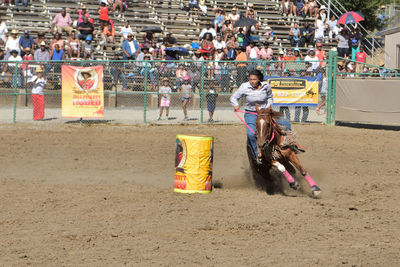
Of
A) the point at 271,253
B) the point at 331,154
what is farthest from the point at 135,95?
the point at 271,253

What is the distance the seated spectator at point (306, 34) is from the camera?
27891mm

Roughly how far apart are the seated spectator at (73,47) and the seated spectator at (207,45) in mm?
4608

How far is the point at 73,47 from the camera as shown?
23438 mm

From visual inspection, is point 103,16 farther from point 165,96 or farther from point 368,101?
point 368,101

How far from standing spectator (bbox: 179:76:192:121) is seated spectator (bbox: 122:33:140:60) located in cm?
415

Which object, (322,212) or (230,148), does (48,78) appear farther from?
(322,212)

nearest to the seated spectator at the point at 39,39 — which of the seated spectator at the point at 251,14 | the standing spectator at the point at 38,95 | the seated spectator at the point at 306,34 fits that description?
the standing spectator at the point at 38,95

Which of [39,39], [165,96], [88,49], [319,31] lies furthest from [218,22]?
[165,96]

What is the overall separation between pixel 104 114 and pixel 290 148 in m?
11.2

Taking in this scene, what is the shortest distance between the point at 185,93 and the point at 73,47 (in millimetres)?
5840

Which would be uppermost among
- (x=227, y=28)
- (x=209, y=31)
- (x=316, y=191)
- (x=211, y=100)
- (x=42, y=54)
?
(x=227, y=28)

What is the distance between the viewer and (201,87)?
1986cm

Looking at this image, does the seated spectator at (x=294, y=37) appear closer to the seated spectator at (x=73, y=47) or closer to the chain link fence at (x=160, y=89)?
the chain link fence at (x=160, y=89)

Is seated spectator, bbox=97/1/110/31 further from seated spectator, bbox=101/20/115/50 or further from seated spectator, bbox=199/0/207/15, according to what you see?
seated spectator, bbox=199/0/207/15
